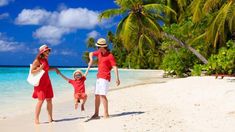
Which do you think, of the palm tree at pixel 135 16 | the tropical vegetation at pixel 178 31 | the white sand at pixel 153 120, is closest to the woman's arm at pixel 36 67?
the white sand at pixel 153 120

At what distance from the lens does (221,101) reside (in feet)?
29.4

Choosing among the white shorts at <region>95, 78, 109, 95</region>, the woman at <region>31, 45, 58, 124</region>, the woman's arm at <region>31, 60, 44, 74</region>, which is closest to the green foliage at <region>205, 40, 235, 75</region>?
the white shorts at <region>95, 78, 109, 95</region>

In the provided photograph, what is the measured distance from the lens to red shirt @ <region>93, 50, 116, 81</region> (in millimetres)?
7191

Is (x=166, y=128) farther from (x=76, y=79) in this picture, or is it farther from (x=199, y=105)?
(x=199, y=105)

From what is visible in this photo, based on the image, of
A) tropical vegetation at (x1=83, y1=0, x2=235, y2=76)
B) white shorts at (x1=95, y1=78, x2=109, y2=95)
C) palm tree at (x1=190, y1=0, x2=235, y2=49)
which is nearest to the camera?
white shorts at (x1=95, y1=78, x2=109, y2=95)

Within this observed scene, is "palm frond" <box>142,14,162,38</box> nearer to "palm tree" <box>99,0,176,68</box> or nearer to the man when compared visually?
"palm tree" <box>99,0,176,68</box>

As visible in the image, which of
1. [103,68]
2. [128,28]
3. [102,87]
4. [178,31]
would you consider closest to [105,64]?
[103,68]

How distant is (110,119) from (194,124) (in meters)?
1.60

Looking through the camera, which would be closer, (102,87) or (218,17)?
(102,87)

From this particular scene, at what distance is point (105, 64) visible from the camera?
723cm

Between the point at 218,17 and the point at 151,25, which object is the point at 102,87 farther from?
the point at 151,25

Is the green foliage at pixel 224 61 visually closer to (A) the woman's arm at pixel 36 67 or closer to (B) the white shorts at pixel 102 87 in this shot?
(B) the white shorts at pixel 102 87

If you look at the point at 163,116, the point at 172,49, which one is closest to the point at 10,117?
the point at 163,116

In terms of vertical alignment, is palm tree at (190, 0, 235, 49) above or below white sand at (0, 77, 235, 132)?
A: above
